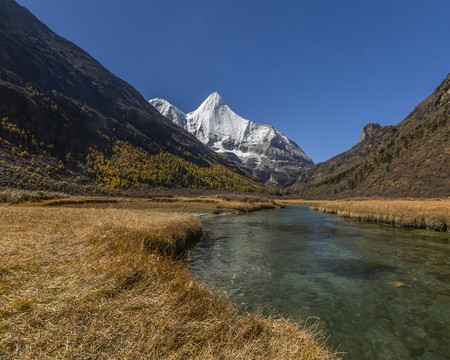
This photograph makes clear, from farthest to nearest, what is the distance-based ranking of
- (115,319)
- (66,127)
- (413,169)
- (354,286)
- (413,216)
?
(413,169) → (66,127) → (413,216) → (354,286) → (115,319)

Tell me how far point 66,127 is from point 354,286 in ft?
399

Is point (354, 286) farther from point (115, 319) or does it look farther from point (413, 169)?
point (413, 169)

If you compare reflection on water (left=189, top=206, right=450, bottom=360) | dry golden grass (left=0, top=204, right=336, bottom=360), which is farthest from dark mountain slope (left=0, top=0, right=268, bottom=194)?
dry golden grass (left=0, top=204, right=336, bottom=360)

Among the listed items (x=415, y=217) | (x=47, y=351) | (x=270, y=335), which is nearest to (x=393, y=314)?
(x=270, y=335)

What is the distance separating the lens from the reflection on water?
7008 mm

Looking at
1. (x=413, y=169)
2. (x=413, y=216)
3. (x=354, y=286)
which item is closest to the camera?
(x=354, y=286)

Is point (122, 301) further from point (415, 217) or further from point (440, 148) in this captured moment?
point (440, 148)

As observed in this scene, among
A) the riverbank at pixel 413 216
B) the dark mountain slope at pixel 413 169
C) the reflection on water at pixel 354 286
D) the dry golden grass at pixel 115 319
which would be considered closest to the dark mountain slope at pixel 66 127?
the reflection on water at pixel 354 286

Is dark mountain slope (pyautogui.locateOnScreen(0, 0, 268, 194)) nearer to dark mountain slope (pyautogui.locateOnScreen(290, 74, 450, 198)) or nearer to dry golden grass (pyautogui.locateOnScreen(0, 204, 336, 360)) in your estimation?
dry golden grass (pyautogui.locateOnScreen(0, 204, 336, 360))

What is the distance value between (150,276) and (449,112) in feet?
588

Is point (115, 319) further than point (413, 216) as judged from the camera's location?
No

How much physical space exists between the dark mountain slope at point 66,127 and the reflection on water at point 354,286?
6538cm

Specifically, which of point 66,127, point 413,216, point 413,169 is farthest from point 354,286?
point 66,127

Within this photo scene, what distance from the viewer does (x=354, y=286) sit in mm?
10859
